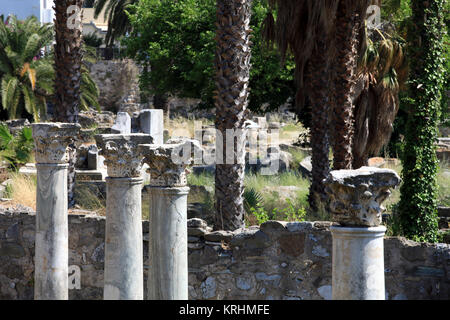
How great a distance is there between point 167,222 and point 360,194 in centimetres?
229

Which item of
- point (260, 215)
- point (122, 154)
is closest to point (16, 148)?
point (260, 215)

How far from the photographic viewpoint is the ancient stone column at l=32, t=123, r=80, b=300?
7840mm

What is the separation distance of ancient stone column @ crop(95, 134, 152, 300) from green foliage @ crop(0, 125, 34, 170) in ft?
31.3

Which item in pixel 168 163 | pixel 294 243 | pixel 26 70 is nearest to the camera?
pixel 168 163

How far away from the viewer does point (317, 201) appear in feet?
41.5

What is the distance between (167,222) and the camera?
6.87 metres

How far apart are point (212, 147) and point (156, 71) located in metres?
3.91

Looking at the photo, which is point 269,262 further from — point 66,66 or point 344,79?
point 66,66

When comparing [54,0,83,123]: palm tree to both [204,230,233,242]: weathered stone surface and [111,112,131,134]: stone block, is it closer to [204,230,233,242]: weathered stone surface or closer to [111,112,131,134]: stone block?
[204,230,233,242]: weathered stone surface

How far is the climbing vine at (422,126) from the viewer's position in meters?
10.9

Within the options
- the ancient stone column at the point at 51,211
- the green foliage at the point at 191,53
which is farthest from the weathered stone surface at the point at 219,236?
the green foliage at the point at 191,53

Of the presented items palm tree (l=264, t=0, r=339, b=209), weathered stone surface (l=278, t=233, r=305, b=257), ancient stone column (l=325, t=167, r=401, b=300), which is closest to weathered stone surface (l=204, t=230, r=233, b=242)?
weathered stone surface (l=278, t=233, r=305, b=257)

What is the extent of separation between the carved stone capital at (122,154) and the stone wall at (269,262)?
2.79m

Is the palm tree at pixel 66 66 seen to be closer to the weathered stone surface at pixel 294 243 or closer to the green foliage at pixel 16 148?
the green foliage at pixel 16 148
